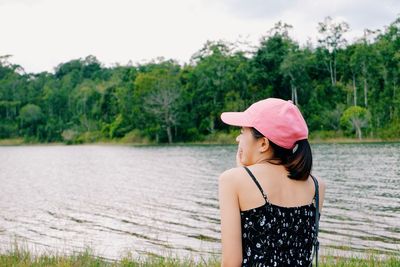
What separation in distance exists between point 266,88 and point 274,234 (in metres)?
63.3

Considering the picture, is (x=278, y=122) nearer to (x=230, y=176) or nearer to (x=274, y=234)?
(x=230, y=176)

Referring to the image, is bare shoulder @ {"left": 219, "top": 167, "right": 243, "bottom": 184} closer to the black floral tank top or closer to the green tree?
Answer: the black floral tank top

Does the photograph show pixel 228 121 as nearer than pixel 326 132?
Yes

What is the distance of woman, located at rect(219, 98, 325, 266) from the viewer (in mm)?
2115

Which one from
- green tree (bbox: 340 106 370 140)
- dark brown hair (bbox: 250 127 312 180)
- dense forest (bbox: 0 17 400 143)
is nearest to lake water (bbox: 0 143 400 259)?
dark brown hair (bbox: 250 127 312 180)

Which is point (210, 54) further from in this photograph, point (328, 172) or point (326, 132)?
point (328, 172)

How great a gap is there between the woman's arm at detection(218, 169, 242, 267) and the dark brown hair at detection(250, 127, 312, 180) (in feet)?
0.77

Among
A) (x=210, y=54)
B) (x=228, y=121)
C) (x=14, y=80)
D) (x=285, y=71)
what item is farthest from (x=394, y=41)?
(x=14, y=80)

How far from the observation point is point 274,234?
2191 millimetres

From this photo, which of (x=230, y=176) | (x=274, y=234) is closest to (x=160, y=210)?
(x=274, y=234)

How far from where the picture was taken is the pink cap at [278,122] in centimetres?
218

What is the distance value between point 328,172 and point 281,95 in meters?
40.4

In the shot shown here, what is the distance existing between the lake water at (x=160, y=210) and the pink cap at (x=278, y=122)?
7.64 meters

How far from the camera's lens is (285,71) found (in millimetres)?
62156
